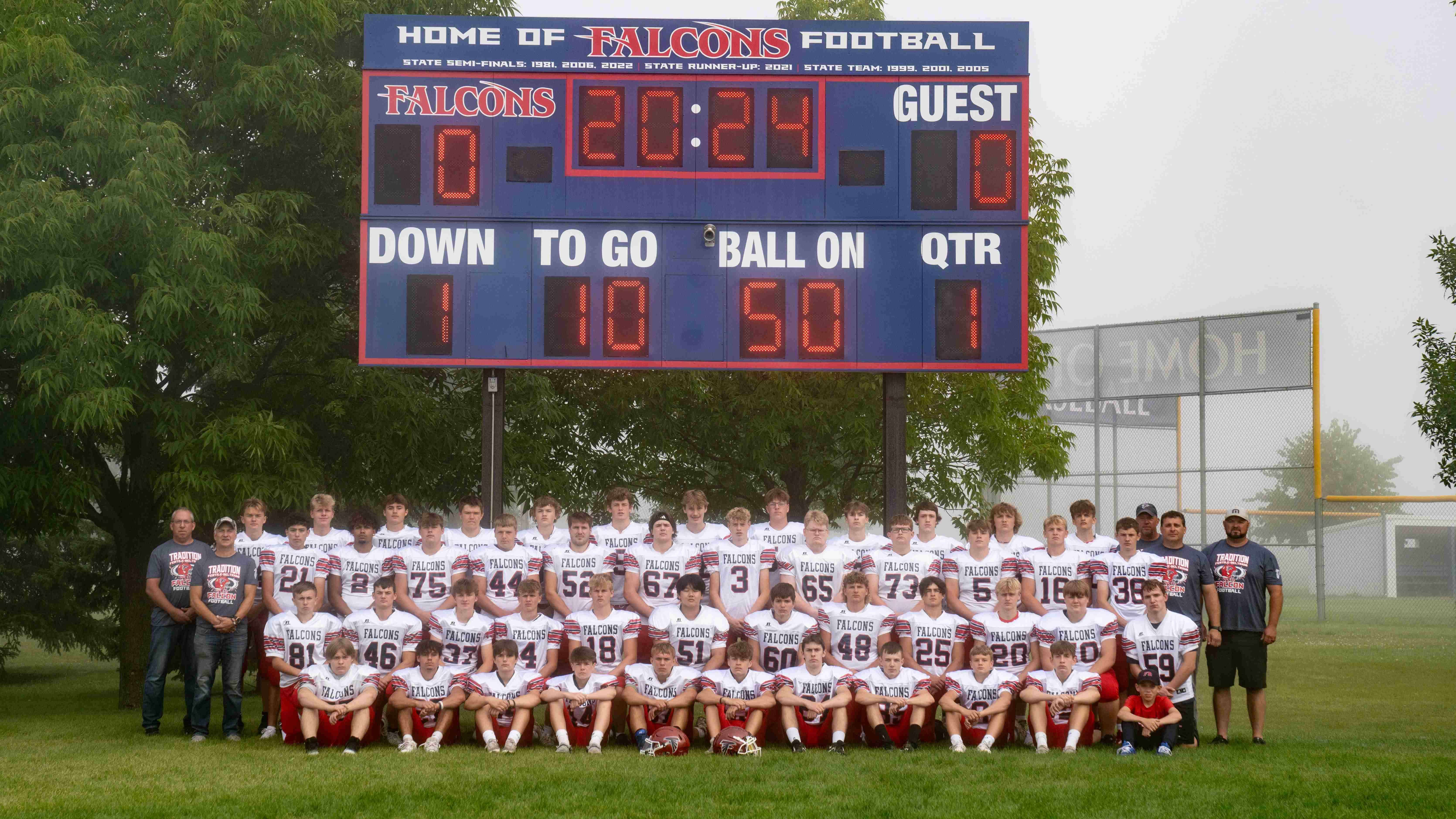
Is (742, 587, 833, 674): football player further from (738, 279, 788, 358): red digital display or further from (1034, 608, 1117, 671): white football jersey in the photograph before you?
(738, 279, 788, 358): red digital display

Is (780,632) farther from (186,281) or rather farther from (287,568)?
(186,281)

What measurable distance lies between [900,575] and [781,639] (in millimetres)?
939

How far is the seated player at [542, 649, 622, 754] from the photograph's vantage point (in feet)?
27.5

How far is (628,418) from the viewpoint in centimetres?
1619

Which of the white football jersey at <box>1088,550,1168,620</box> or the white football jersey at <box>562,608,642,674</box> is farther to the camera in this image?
the white football jersey at <box>1088,550,1168,620</box>

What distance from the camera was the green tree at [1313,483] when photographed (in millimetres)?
31766

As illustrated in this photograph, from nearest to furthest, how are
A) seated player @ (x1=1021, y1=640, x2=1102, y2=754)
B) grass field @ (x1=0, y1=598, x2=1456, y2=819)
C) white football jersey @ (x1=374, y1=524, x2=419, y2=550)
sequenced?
1. grass field @ (x1=0, y1=598, x2=1456, y2=819)
2. seated player @ (x1=1021, y1=640, x2=1102, y2=754)
3. white football jersey @ (x1=374, y1=524, x2=419, y2=550)

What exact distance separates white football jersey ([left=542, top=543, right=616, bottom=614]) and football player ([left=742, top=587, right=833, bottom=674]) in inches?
42.8

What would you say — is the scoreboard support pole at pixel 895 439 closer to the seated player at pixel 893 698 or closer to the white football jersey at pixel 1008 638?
the white football jersey at pixel 1008 638

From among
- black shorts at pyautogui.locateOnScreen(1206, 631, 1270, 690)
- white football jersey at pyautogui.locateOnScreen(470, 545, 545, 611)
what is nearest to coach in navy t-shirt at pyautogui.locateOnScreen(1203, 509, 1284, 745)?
black shorts at pyautogui.locateOnScreen(1206, 631, 1270, 690)

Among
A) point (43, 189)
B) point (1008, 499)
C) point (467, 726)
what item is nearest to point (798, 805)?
point (467, 726)

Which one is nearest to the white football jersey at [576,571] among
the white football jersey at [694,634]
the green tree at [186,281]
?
the white football jersey at [694,634]

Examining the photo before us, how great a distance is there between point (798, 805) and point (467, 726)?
346 cm

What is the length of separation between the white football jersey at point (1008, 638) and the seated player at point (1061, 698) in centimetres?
22
